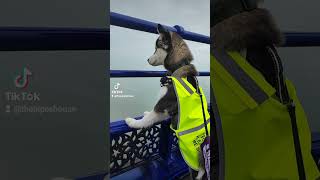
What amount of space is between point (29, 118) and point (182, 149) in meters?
0.76

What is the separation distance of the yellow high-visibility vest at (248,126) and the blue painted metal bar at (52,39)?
556 mm

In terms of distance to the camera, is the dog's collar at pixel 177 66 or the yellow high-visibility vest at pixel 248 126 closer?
the yellow high-visibility vest at pixel 248 126

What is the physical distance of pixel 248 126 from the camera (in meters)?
1.87

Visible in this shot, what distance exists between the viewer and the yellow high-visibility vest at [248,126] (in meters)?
1.87

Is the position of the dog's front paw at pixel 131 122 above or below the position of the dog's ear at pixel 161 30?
below

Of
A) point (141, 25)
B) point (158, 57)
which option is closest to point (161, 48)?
point (158, 57)

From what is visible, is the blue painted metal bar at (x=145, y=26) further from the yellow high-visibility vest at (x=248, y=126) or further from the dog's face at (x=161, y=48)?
the yellow high-visibility vest at (x=248, y=126)

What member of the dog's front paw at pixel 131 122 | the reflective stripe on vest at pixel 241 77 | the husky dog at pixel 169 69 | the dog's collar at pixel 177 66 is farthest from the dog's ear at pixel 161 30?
the dog's front paw at pixel 131 122

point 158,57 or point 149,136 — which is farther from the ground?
point 158,57

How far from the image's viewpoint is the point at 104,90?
192cm

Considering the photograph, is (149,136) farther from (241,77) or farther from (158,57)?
(241,77)

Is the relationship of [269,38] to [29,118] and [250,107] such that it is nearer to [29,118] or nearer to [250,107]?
[250,107]

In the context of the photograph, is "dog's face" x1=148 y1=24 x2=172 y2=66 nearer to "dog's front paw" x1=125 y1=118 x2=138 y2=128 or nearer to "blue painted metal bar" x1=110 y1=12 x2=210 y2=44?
"blue painted metal bar" x1=110 y1=12 x2=210 y2=44

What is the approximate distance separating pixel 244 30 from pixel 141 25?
1.58 feet
